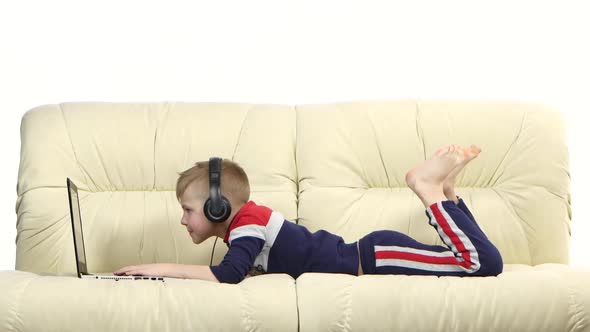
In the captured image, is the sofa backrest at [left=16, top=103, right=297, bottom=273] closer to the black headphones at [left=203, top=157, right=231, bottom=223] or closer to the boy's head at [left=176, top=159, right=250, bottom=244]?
the boy's head at [left=176, top=159, right=250, bottom=244]

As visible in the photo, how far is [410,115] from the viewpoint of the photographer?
3.04 meters

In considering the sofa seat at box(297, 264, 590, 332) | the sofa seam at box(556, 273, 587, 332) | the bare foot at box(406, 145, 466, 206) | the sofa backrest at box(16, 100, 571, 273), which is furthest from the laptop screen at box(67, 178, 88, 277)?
the sofa seam at box(556, 273, 587, 332)

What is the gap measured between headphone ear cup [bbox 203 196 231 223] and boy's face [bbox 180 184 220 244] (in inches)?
3.1

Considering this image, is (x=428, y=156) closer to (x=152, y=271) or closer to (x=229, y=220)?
(x=229, y=220)

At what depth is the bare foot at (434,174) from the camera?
259 centimetres

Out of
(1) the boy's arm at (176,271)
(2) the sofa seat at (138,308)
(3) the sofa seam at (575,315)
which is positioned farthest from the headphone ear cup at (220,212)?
(3) the sofa seam at (575,315)

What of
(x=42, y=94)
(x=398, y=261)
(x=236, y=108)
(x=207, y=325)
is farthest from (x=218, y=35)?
(x=207, y=325)

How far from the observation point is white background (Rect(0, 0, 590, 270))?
336 cm

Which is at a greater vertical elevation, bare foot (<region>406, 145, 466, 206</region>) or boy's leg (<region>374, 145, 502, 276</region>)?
bare foot (<region>406, 145, 466, 206</region>)

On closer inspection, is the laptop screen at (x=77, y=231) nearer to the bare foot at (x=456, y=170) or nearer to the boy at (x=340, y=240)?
the boy at (x=340, y=240)

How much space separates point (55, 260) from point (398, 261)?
1.07m

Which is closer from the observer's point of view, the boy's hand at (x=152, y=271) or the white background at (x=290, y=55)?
the boy's hand at (x=152, y=271)

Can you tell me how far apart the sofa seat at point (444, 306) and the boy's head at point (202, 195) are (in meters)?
0.44

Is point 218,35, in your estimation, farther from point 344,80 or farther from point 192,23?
point 344,80
